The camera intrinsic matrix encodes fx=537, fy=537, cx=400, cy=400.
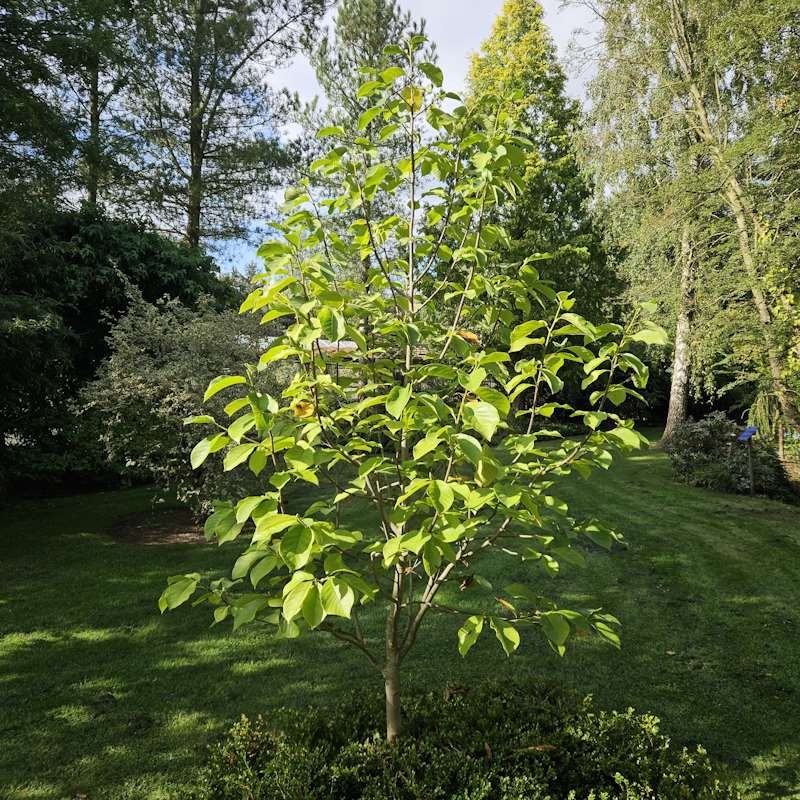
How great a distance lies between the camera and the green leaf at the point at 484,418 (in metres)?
1.43

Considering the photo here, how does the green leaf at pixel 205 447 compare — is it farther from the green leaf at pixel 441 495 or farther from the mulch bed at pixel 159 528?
the mulch bed at pixel 159 528

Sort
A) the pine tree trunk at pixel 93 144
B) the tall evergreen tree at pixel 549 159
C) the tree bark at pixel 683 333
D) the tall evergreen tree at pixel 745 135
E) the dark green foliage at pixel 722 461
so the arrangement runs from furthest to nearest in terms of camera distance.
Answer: the tall evergreen tree at pixel 549 159 < the tree bark at pixel 683 333 < the dark green foliage at pixel 722 461 < the pine tree trunk at pixel 93 144 < the tall evergreen tree at pixel 745 135

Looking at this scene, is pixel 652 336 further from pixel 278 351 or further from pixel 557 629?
pixel 278 351

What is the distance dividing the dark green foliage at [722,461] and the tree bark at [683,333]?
4.72 ft

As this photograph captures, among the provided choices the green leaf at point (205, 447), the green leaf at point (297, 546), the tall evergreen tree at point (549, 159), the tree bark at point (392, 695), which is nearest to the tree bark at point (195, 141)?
the tall evergreen tree at point (549, 159)

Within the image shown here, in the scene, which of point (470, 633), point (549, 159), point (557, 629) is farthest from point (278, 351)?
point (549, 159)

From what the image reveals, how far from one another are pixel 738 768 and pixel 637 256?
11.0m

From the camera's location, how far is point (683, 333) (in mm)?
11312

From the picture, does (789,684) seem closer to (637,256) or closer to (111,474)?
(637,256)

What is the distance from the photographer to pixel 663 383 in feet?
68.2

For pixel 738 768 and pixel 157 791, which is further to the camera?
pixel 738 768

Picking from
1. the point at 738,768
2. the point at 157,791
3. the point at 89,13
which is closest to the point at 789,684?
the point at 738,768

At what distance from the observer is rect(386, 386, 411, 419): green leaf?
1520mm

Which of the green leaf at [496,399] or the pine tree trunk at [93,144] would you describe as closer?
the green leaf at [496,399]
